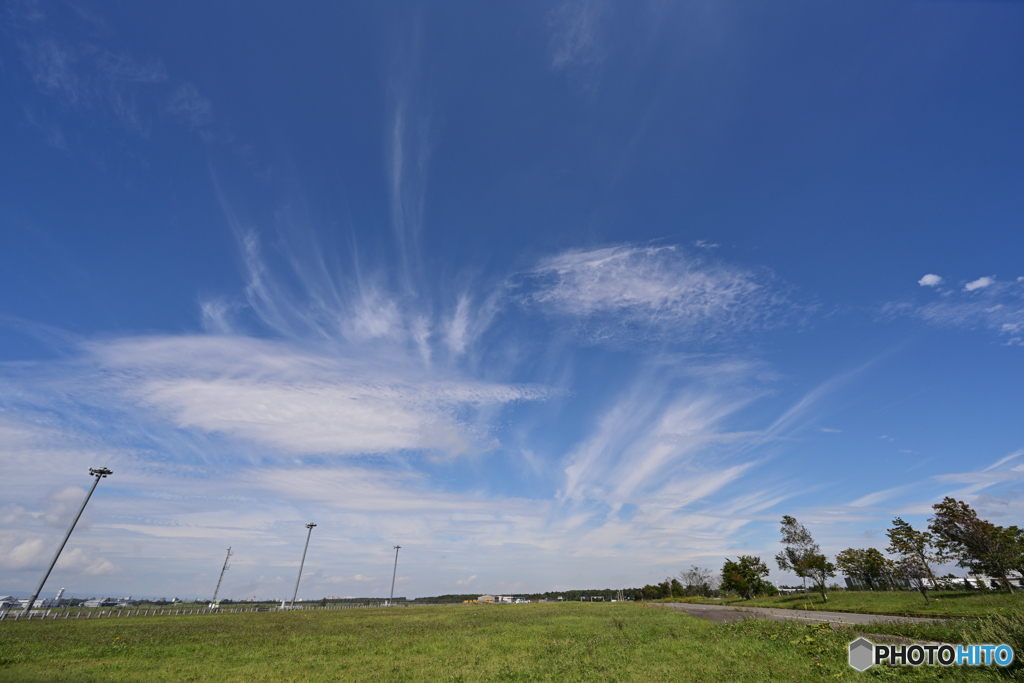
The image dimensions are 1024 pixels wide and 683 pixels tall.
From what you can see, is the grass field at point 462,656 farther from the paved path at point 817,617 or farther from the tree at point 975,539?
the tree at point 975,539

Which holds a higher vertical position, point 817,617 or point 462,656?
point 817,617

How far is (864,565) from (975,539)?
30917 millimetres

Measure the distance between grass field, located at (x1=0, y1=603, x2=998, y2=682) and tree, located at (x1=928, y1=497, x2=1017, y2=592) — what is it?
93.9 feet

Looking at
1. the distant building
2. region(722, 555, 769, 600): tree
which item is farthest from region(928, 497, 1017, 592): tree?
the distant building

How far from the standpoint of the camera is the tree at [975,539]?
36.8 meters

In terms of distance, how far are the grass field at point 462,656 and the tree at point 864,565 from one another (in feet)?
164

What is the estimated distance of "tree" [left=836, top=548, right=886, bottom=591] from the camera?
5872 centimetres

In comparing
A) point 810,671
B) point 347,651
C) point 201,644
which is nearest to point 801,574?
point 810,671

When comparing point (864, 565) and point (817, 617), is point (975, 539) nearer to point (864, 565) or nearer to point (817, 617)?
point (817, 617)

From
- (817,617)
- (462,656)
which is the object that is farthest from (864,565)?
(462,656)

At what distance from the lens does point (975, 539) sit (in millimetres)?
37375

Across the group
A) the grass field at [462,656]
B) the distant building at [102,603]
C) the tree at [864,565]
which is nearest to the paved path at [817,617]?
the grass field at [462,656]

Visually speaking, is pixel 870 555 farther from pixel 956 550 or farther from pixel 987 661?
pixel 987 661

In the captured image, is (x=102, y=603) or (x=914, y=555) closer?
(x=914, y=555)
